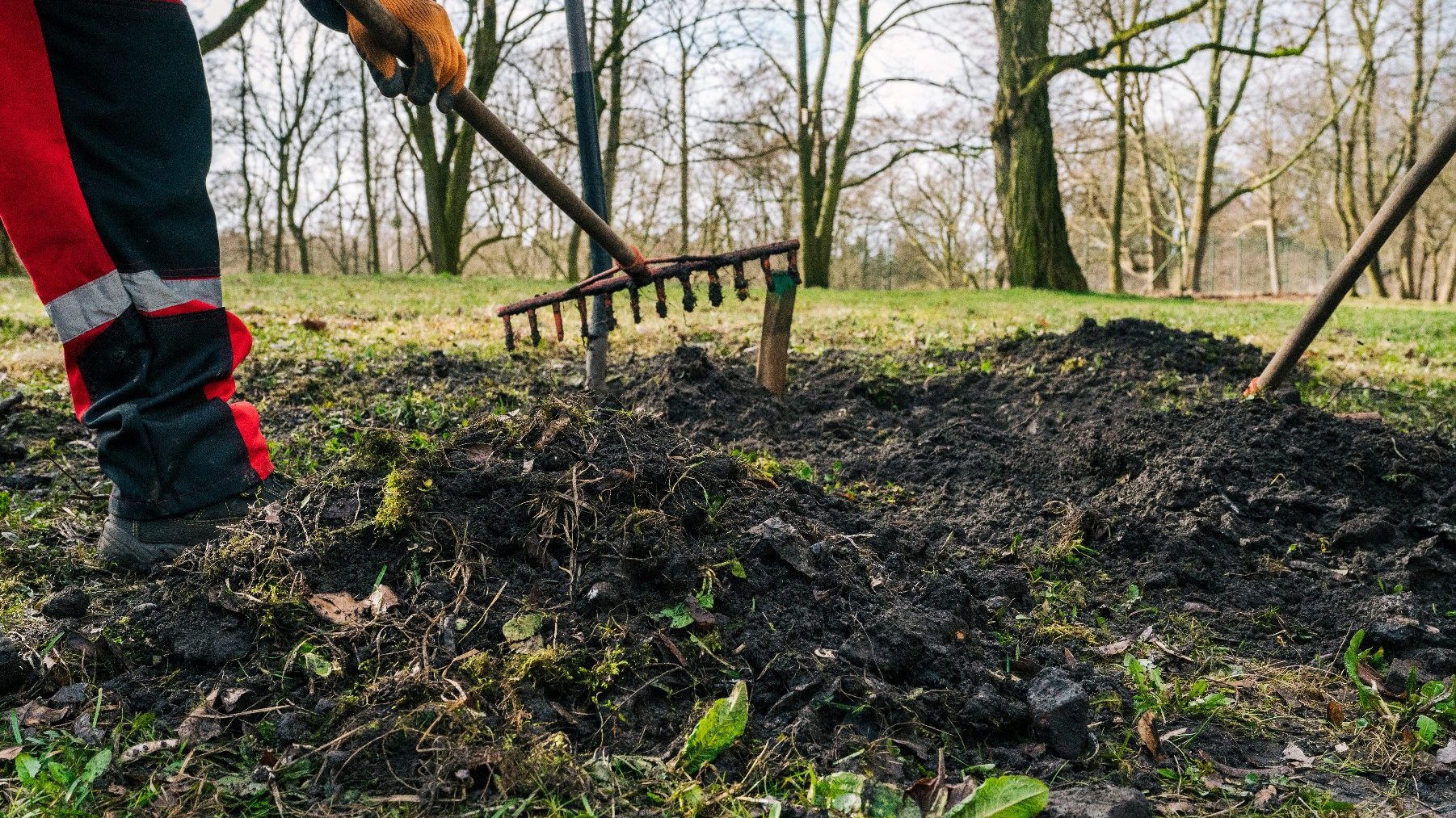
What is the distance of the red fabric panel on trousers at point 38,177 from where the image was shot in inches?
82.4

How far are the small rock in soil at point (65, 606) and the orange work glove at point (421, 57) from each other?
1568mm

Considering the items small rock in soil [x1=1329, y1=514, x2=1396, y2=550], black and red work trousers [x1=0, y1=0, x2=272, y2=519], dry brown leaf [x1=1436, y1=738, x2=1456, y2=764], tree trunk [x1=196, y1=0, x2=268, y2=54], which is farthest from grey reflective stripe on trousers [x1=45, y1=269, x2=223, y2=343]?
tree trunk [x1=196, y1=0, x2=268, y2=54]

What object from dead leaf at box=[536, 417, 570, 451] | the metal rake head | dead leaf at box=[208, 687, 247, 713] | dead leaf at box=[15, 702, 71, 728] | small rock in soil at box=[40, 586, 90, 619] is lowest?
dead leaf at box=[15, 702, 71, 728]

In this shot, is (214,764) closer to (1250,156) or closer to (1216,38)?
(1216,38)

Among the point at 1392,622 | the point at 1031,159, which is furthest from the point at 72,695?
the point at 1031,159

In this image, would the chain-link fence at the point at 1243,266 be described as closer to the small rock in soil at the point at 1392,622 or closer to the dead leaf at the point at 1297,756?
the small rock in soil at the point at 1392,622

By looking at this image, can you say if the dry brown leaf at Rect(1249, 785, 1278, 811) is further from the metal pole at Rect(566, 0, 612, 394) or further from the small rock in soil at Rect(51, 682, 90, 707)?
the metal pole at Rect(566, 0, 612, 394)

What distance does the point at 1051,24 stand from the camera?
608 inches

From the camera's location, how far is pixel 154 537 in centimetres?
232

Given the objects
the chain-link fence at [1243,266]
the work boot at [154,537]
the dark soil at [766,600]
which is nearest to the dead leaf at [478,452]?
the dark soil at [766,600]

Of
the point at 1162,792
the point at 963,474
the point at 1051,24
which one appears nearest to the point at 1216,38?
the point at 1051,24

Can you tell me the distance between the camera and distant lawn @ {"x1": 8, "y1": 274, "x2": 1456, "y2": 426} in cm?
487

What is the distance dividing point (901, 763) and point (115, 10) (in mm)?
2594

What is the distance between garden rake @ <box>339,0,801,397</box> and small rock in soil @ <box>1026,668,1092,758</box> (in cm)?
185
